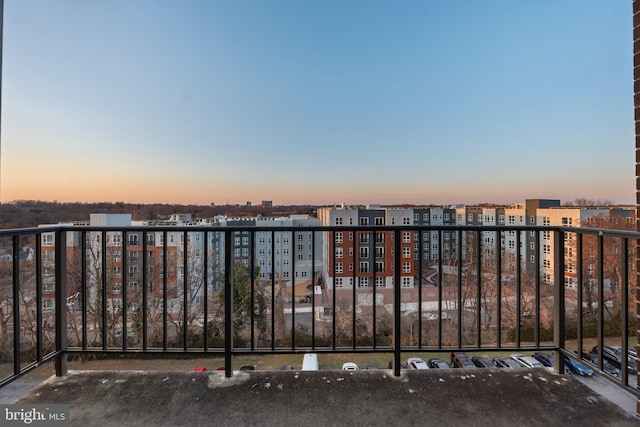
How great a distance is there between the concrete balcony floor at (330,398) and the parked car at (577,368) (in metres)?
0.06

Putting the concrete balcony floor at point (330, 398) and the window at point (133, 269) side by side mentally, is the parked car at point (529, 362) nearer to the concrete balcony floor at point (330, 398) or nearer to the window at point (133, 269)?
the concrete balcony floor at point (330, 398)

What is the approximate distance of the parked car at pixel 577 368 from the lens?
1490 mm

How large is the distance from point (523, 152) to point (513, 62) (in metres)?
3.57

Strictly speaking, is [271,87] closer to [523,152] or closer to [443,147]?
[443,147]

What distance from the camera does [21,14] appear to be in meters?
3.13

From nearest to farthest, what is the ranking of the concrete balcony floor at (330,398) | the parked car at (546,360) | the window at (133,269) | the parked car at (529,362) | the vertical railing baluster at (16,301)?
the concrete balcony floor at (330,398)
the vertical railing baluster at (16,301)
the parked car at (529,362)
the parked car at (546,360)
the window at (133,269)

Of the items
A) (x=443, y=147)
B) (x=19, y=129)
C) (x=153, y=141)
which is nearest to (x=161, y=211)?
(x=153, y=141)

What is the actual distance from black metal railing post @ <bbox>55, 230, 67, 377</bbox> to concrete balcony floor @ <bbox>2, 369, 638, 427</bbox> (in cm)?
10

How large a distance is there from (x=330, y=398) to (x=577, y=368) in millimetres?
1521

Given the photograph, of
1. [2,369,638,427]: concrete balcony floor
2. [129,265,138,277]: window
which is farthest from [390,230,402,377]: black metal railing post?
[129,265,138,277]: window

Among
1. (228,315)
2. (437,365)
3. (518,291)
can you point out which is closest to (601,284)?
(518,291)

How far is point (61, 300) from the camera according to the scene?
63.7 inches

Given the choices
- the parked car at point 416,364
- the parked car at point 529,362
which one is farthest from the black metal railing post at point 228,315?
the parked car at point 529,362

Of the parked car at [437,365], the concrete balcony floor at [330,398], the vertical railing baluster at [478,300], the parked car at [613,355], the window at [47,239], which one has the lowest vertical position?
the parked car at [437,365]
